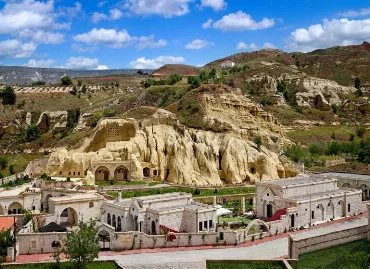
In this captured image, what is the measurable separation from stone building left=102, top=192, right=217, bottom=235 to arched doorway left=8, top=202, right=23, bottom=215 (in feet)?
28.2

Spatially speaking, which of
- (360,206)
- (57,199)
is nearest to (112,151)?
(57,199)

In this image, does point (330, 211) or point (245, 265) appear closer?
point (245, 265)

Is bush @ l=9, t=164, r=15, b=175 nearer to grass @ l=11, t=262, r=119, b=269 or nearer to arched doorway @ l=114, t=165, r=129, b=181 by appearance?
arched doorway @ l=114, t=165, r=129, b=181

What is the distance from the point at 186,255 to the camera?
32375mm

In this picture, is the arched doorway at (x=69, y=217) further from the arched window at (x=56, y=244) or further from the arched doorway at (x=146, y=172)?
the arched doorway at (x=146, y=172)

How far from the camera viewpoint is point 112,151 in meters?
52.6

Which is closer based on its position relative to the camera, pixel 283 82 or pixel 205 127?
pixel 205 127

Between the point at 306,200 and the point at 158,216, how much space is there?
12206 millimetres

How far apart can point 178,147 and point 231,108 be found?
15.6 meters

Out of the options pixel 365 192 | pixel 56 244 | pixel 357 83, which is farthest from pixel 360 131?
pixel 56 244

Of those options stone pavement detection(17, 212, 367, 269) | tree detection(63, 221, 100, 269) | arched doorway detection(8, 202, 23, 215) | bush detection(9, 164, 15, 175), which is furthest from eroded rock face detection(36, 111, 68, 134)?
tree detection(63, 221, 100, 269)

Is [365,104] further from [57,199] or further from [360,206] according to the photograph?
[57,199]

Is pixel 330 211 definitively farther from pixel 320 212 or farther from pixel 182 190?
pixel 182 190

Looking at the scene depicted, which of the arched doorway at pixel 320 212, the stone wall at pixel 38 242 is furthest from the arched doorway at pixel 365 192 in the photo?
the stone wall at pixel 38 242
